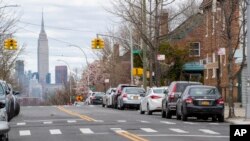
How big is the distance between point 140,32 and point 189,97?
64.3 feet

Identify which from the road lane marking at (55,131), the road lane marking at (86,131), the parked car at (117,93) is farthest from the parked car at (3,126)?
the parked car at (117,93)

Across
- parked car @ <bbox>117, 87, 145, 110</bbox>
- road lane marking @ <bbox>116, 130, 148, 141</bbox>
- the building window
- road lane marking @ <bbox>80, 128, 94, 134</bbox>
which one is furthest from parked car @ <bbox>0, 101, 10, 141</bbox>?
the building window

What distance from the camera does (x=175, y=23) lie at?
6988 cm

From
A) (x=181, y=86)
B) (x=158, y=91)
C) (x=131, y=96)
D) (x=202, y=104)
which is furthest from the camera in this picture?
(x=131, y=96)

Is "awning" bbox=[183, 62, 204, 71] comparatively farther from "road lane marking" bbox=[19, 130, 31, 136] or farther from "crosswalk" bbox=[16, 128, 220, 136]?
"road lane marking" bbox=[19, 130, 31, 136]

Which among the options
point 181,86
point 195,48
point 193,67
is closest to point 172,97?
point 181,86

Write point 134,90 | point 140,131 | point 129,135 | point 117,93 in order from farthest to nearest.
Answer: point 117,93 < point 134,90 < point 140,131 < point 129,135

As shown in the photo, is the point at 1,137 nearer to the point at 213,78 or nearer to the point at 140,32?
the point at 140,32

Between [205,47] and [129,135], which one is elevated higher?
[205,47]

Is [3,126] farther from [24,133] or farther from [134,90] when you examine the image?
[134,90]

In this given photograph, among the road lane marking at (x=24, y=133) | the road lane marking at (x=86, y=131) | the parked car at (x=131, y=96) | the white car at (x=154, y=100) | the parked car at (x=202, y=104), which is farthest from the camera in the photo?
the parked car at (x=131, y=96)

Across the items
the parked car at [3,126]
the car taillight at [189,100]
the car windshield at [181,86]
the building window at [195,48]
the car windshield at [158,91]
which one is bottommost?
the parked car at [3,126]

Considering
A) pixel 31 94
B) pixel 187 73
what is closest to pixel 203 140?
pixel 187 73

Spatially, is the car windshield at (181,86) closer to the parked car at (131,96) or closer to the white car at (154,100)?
the white car at (154,100)
